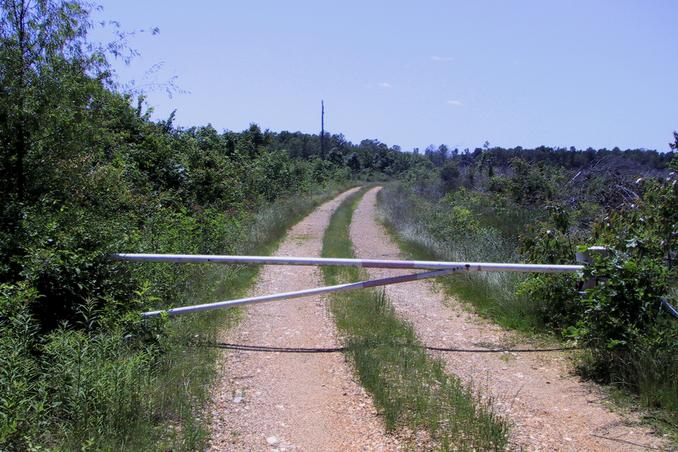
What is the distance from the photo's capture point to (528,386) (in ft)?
18.4

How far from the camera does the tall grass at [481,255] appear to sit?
771 cm

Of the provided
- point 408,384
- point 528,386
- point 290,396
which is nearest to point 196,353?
point 290,396

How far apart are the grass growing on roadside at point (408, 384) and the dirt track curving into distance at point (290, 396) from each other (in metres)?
0.17

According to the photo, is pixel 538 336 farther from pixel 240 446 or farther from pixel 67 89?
pixel 67 89

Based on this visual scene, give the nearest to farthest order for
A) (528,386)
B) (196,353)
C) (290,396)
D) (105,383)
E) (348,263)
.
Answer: (105,383)
(290,396)
(528,386)
(196,353)
(348,263)

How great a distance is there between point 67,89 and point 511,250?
25.5ft

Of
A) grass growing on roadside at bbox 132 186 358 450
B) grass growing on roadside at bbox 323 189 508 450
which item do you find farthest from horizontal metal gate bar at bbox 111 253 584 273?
grass growing on roadside at bbox 323 189 508 450

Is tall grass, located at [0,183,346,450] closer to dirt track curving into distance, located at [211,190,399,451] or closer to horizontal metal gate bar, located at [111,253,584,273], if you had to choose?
dirt track curving into distance, located at [211,190,399,451]

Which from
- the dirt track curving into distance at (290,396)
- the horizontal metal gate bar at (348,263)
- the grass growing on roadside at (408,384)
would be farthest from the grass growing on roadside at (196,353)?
the grass growing on roadside at (408,384)

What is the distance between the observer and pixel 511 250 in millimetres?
11164

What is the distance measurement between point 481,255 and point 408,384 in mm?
5958

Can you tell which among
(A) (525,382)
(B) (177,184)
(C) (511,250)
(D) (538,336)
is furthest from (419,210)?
(A) (525,382)

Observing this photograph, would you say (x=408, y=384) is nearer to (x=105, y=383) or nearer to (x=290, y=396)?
(x=290, y=396)

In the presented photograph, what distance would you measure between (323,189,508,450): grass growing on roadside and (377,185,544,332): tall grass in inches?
53.1
